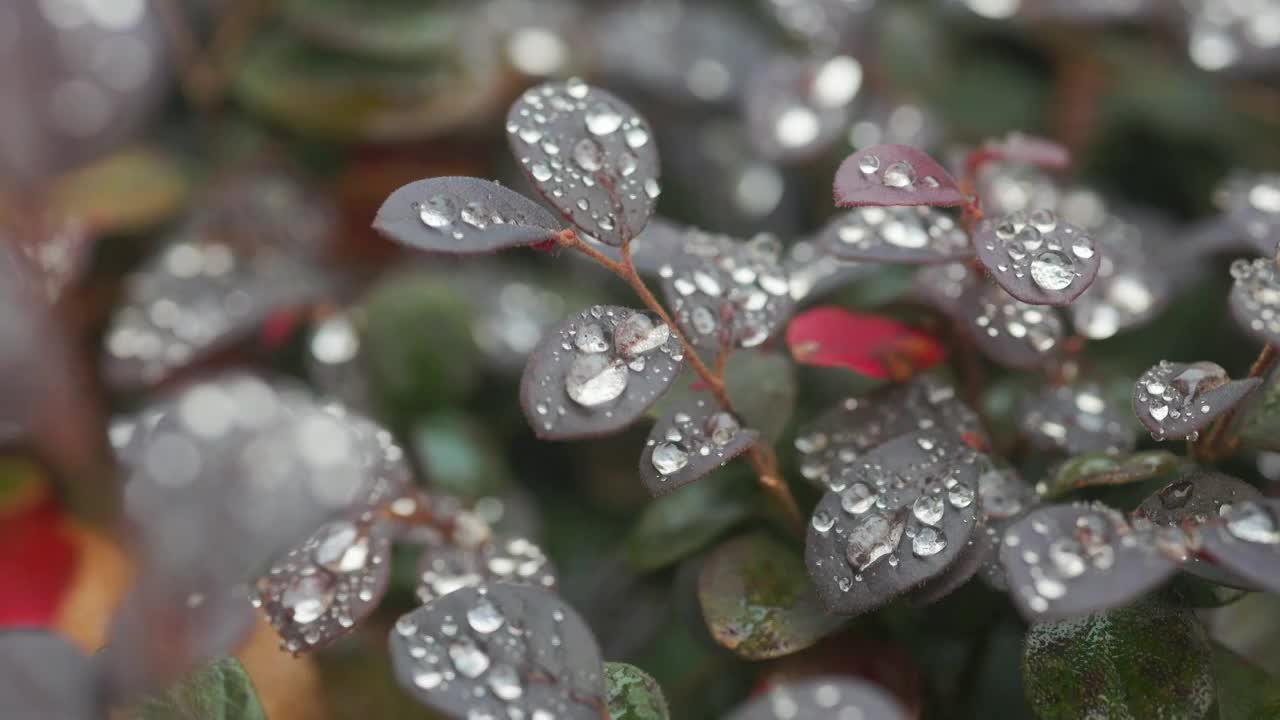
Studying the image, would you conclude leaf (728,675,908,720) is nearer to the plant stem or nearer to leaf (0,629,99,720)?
the plant stem

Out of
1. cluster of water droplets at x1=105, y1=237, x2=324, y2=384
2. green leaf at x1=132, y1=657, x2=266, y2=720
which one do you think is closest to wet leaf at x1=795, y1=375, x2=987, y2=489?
green leaf at x1=132, y1=657, x2=266, y2=720

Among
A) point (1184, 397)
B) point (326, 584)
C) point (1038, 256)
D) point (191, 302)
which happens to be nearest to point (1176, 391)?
point (1184, 397)

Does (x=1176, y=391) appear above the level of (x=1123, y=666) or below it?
above

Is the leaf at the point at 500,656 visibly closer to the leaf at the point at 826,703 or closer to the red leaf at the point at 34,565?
the leaf at the point at 826,703

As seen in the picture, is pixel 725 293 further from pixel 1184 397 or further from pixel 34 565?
pixel 34 565

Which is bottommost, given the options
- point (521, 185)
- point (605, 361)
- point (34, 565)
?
point (34, 565)

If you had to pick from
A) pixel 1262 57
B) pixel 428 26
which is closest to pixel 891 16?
pixel 1262 57

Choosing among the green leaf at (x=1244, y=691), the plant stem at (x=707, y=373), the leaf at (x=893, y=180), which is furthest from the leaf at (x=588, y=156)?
the green leaf at (x=1244, y=691)

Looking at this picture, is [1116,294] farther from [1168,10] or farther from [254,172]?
[254,172]
